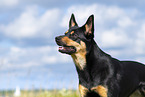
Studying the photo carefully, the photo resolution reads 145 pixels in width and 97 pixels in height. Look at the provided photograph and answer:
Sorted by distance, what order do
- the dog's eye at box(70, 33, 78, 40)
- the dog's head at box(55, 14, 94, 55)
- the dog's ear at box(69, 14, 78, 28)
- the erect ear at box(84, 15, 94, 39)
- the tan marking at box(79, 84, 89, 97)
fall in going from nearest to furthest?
the dog's head at box(55, 14, 94, 55) < the dog's eye at box(70, 33, 78, 40) < the erect ear at box(84, 15, 94, 39) < the tan marking at box(79, 84, 89, 97) < the dog's ear at box(69, 14, 78, 28)

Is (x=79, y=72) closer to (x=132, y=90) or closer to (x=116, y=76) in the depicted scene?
(x=116, y=76)

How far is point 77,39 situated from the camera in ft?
18.5

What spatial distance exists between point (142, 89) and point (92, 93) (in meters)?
1.79

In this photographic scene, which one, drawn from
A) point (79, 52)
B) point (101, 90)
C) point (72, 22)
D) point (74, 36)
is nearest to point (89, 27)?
point (74, 36)

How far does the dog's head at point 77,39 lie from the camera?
554 centimetres

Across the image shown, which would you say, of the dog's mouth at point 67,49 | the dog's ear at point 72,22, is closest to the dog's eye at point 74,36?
the dog's mouth at point 67,49

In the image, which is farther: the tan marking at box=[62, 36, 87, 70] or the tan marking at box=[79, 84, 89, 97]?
the tan marking at box=[79, 84, 89, 97]

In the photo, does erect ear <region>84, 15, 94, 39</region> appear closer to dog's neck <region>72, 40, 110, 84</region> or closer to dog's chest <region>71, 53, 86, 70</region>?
dog's neck <region>72, 40, 110, 84</region>

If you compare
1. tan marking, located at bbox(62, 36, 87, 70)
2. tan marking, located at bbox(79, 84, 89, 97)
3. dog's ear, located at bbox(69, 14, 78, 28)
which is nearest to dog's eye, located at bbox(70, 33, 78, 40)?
tan marking, located at bbox(62, 36, 87, 70)

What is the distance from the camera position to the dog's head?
5539 mm

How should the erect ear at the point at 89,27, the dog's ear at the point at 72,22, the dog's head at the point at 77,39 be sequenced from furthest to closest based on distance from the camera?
the dog's ear at the point at 72,22
the erect ear at the point at 89,27
the dog's head at the point at 77,39

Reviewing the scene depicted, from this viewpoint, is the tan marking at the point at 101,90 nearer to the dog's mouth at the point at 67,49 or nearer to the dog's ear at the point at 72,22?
the dog's mouth at the point at 67,49

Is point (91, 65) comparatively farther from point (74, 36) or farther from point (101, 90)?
point (74, 36)

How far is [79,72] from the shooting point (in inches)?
238
